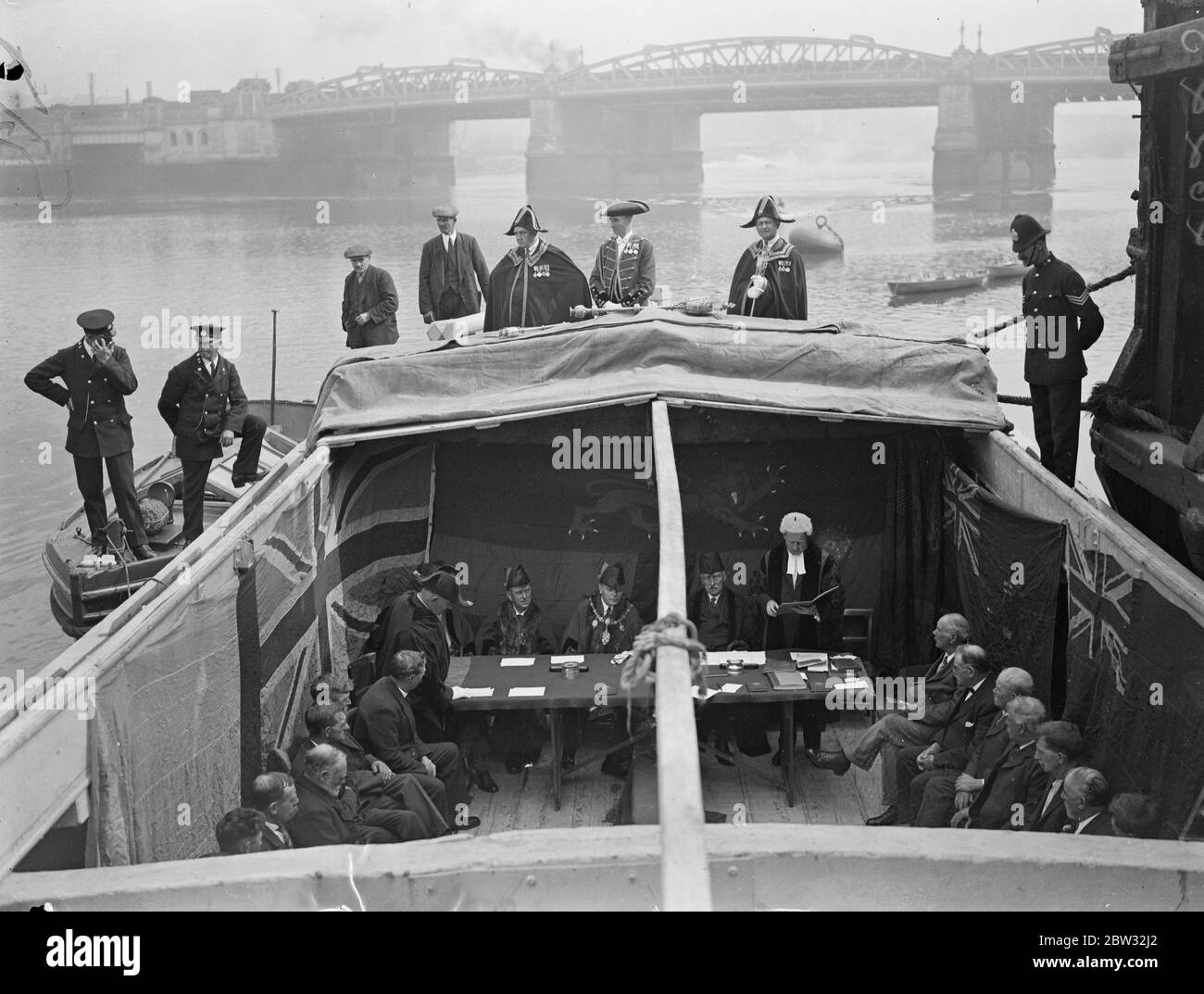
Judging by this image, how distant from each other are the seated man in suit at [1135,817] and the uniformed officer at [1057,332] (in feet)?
13.5

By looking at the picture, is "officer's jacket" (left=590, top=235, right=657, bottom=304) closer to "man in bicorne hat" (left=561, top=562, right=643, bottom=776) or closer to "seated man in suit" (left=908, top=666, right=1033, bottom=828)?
"man in bicorne hat" (left=561, top=562, right=643, bottom=776)

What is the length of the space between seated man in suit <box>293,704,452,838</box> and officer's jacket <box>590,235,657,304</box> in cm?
450

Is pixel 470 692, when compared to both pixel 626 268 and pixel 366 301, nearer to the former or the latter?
pixel 626 268

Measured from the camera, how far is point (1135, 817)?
4.56 m

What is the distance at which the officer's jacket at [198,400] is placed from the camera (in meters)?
9.95

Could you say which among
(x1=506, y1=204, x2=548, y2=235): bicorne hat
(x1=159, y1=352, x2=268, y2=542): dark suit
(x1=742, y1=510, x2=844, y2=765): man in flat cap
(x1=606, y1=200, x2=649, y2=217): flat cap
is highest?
(x1=606, y1=200, x2=649, y2=217): flat cap

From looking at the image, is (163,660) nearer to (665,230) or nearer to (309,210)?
(665,230)

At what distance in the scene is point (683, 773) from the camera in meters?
3.21

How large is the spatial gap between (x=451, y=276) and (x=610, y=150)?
53017mm

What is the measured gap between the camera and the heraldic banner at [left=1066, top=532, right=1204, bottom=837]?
16.5 feet

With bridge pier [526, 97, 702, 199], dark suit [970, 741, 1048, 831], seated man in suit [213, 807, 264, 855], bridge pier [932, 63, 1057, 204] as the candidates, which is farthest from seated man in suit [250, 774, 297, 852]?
bridge pier [932, 63, 1057, 204]

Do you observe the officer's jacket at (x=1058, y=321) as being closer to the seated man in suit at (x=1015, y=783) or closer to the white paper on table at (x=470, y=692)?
the seated man in suit at (x=1015, y=783)

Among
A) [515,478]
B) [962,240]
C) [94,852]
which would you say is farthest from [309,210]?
[94,852]

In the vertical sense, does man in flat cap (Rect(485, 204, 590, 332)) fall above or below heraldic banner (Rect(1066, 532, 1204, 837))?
above
